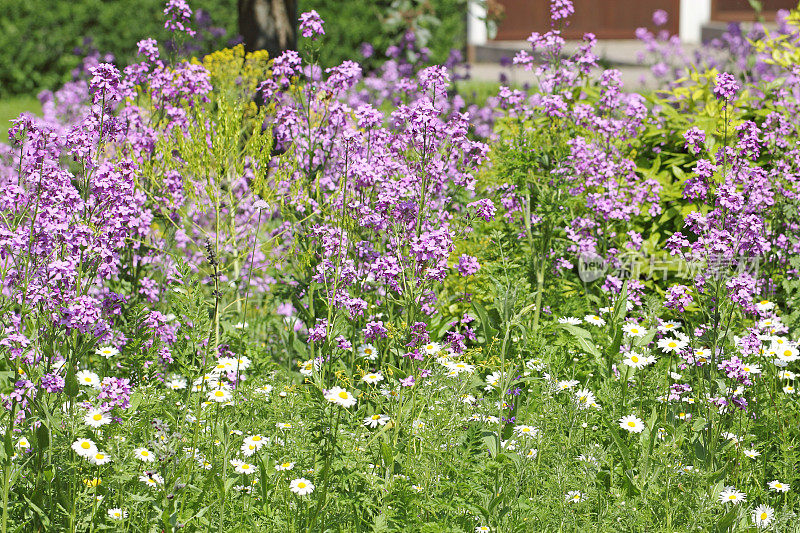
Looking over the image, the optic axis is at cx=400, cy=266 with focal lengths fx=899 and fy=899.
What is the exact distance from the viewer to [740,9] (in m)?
20.1

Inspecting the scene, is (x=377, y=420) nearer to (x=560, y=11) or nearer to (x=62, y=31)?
(x=560, y=11)

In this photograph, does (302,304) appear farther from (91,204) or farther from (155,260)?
(91,204)

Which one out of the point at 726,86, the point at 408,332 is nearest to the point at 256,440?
the point at 408,332

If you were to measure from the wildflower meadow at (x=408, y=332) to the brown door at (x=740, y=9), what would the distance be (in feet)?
49.3

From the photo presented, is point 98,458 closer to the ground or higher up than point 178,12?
closer to the ground

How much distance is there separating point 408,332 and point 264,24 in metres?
5.59

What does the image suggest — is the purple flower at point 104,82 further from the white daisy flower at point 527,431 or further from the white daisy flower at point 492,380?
the white daisy flower at point 527,431

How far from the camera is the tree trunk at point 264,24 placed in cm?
833

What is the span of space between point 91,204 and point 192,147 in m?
1.38

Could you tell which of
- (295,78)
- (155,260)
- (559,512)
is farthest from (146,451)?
(295,78)

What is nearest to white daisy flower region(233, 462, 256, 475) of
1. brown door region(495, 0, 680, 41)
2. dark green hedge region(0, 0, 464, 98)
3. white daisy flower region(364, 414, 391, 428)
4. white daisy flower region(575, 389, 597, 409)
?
white daisy flower region(364, 414, 391, 428)

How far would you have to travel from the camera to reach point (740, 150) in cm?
413

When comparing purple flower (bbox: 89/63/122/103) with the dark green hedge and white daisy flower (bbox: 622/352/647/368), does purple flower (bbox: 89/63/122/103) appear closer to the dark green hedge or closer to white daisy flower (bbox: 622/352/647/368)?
white daisy flower (bbox: 622/352/647/368)

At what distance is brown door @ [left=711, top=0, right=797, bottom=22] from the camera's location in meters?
19.0
